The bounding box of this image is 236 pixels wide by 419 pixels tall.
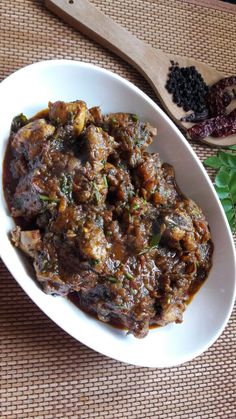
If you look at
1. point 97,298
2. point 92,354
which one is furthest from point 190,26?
point 92,354

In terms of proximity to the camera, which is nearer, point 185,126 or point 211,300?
point 211,300

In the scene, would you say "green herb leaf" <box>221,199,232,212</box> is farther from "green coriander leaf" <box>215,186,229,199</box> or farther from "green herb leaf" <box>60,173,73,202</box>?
"green herb leaf" <box>60,173,73,202</box>

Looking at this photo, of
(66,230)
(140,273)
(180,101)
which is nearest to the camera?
(66,230)

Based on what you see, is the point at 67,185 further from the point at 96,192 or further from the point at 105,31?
the point at 105,31

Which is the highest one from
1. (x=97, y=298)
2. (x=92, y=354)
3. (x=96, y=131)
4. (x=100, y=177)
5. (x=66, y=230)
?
(x=96, y=131)

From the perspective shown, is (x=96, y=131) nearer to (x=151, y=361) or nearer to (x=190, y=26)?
(x=151, y=361)

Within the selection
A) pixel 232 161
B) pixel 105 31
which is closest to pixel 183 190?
pixel 232 161
